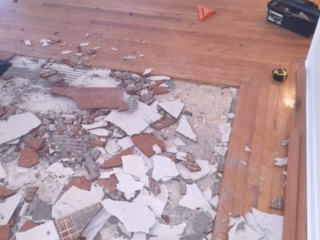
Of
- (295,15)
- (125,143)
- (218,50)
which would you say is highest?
(295,15)

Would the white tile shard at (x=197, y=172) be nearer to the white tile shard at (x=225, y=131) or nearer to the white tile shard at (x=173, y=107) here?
the white tile shard at (x=225, y=131)

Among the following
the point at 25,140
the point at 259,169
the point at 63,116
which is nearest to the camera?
the point at 259,169

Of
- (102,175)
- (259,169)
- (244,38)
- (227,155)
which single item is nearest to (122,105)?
(102,175)

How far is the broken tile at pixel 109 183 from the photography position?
5.13ft

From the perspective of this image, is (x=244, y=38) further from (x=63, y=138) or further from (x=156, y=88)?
(x=63, y=138)

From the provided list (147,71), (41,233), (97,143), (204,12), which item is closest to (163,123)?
(97,143)

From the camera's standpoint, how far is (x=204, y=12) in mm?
2664

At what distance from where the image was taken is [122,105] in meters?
1.91

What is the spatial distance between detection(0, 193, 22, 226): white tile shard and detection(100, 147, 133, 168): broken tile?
38 cm

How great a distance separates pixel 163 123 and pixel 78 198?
57 cm

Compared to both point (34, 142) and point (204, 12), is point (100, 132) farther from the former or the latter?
point (204, 12)

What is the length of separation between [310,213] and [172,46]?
1.39 meters

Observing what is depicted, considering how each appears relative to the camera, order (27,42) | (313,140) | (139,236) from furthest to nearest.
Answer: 1. (27,42)
2. (313,140)
3. (139,236)

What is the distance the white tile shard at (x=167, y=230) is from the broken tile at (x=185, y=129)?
47 centimetres
